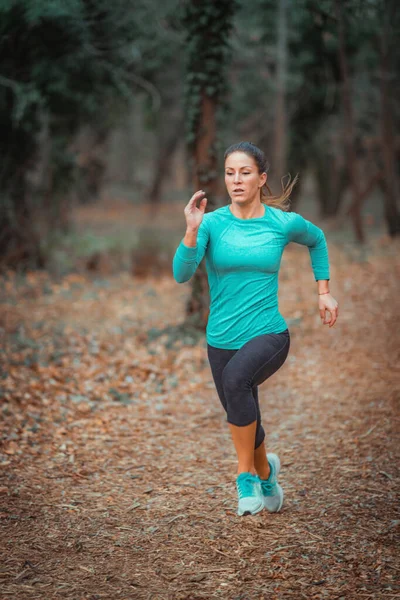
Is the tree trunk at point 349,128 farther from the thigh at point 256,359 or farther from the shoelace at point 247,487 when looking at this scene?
the shoelace at point 247,487

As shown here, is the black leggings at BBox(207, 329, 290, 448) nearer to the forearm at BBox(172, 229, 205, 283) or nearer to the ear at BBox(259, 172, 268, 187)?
the forearm at BBox(172, 229, 205, 283)

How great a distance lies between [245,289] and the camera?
388cm

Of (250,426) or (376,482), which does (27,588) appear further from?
(376,482)

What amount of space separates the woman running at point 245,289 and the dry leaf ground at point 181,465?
1.69ft

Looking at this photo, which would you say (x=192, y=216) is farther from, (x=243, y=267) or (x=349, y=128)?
(x=349, y=128)

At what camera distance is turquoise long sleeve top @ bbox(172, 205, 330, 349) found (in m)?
3.82

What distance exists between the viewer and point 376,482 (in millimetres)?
4738

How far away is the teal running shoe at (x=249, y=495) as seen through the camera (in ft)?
13.1

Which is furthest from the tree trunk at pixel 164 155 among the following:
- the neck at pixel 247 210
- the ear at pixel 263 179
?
the neck at pixel 247 210

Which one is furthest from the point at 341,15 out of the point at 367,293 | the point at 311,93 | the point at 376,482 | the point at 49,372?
the point at 376,482

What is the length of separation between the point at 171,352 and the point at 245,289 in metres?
4.85

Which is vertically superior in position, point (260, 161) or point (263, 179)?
point (260, 161)

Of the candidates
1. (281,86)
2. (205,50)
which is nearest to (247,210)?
(205,50)

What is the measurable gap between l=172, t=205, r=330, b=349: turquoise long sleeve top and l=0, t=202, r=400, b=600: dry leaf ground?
1.26m
